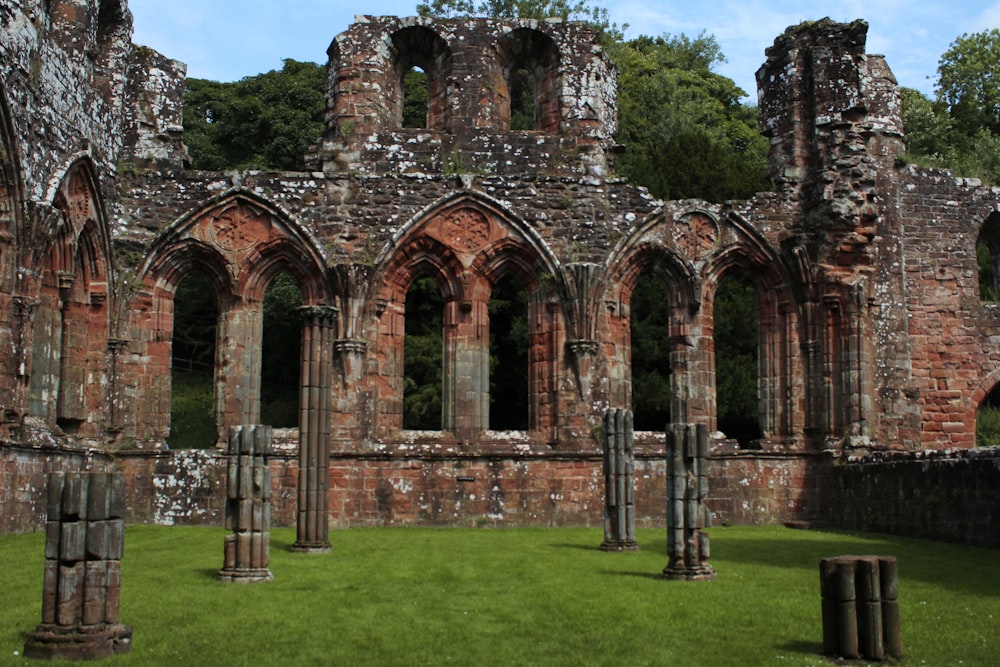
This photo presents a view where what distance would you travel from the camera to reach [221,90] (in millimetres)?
35469

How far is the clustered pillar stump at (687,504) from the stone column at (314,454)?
3728mm

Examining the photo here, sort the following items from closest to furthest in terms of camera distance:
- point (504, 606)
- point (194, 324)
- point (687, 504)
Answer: point (504, 606)
point (687, 504)
point (194, 324)

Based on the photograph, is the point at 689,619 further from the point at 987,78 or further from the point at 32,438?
the point at 987,78

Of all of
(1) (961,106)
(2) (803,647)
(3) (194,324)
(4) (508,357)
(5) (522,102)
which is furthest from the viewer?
(1) (961,106)

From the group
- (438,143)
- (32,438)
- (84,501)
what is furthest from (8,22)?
(84,501)

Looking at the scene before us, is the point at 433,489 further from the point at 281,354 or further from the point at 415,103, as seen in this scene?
the point at 415,103

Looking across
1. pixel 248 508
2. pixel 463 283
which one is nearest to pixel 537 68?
pixel 463 283

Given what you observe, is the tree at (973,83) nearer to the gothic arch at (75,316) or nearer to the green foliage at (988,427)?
the green foliage at (988,427)

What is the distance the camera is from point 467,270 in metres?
16.7

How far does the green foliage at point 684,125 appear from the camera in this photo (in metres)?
24.7

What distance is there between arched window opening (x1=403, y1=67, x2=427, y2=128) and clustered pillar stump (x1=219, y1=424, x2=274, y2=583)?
20049 mm

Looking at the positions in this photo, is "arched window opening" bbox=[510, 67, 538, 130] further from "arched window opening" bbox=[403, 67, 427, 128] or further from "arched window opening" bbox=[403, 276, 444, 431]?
"arched window opening" bbox=[403, 276, 444, 431]

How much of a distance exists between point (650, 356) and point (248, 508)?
1319cm

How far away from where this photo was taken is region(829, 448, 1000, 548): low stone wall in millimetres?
12148
